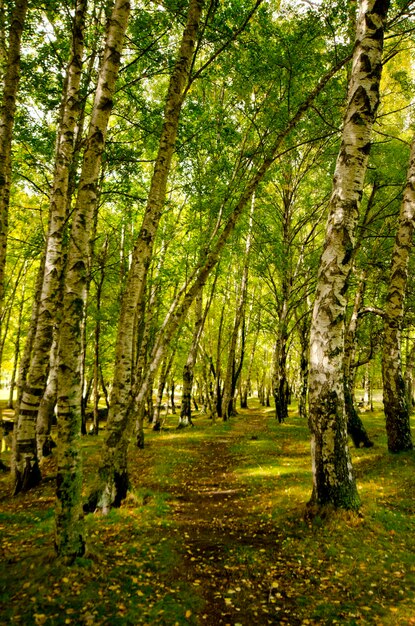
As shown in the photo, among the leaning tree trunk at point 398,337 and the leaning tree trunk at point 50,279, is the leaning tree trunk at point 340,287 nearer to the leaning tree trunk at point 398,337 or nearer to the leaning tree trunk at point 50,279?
the leaning tree trunk at point 398,337

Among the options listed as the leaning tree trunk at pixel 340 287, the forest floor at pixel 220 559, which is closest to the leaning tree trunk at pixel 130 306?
the forest floor at pixel 220 559

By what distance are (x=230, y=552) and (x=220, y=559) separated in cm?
33

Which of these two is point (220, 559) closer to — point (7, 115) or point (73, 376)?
point (73, 376)

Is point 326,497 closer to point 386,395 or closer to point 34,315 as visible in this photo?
point 386,395

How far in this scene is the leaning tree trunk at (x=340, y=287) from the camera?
7.42 metres

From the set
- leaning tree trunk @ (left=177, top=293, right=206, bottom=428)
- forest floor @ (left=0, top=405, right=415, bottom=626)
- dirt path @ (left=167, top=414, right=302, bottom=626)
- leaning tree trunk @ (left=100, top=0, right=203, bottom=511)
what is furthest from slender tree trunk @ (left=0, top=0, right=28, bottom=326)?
leaning tree trunk @ (left=177, top=293, right=206, bottom=428)

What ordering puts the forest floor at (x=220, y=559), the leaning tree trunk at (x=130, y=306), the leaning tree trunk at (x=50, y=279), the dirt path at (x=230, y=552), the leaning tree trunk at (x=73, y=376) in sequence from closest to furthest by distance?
the forest floor at (x=220, y=559), the dirt path at (x=230, y=552), the leaning tree trunk at (x=73, y=376), the leaning tree trunk at (x=130, y=306), the leaning tree trunk at (x=50, y=279)

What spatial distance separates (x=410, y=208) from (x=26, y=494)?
1475cm

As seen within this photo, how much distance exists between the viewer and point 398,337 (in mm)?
12539

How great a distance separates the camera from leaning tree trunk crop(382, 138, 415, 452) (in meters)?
12.4

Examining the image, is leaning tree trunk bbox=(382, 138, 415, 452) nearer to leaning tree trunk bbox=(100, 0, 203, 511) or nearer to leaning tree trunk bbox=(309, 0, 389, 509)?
leaning tree trunk bbox=(309, 0, 389, 509)

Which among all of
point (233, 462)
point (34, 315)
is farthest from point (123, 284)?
point (233, 462)

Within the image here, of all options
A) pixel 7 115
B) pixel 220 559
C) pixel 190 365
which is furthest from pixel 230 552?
pixel 190 365

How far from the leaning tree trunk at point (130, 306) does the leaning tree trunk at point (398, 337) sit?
865 cm
